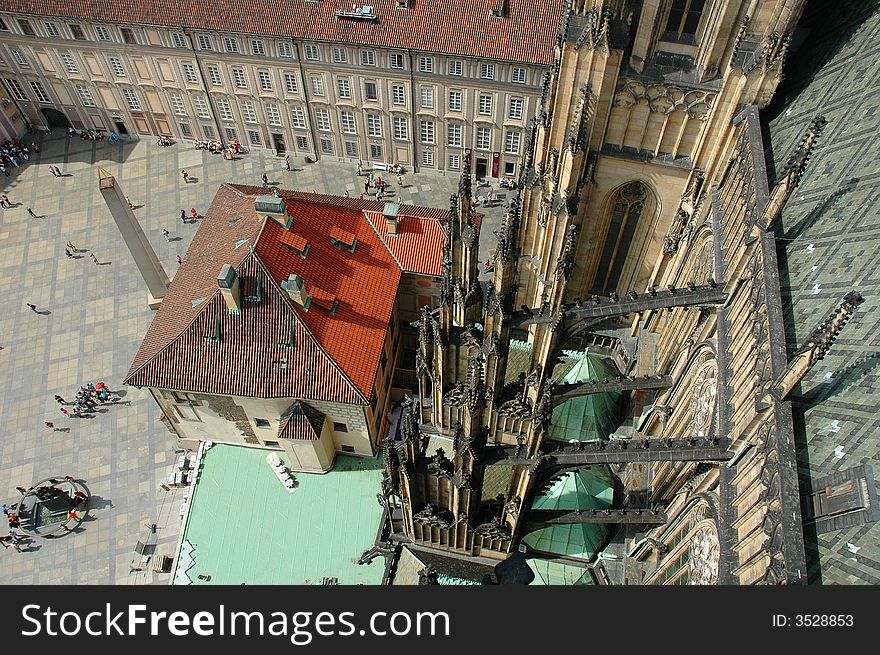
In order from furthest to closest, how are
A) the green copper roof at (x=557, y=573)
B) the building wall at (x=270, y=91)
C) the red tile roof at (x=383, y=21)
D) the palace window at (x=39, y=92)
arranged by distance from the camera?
the palace window at (x=39, y=92)
the building wall at (x=270, y=91)
the red tile roof at (x=383, y=21)
the green copper roof at (x=557, y=573)

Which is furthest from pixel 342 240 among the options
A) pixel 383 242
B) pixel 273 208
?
pixel 273 208

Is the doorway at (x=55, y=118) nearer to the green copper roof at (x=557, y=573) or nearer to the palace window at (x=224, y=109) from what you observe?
the palace window at (x=224, y=109)

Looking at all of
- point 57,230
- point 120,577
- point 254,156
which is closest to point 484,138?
point 254,156

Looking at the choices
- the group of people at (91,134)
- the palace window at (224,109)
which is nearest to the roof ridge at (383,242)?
the palace window at (224,109)

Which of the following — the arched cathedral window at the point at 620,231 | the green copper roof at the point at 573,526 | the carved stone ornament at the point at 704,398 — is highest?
the arched cathedral window at the point at 620,231

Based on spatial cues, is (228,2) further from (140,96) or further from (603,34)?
(603,34)

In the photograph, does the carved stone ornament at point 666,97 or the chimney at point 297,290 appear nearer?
the carved stone ornament at point 666,97
